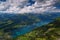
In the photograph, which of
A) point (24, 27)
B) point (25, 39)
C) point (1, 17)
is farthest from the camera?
point (1, 17)

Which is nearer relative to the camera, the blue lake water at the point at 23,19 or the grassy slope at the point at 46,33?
the grassy slope at the point at 46,33

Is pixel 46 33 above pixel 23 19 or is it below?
below

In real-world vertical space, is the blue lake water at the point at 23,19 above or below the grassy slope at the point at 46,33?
above

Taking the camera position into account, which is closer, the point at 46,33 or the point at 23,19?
the point at 46,33

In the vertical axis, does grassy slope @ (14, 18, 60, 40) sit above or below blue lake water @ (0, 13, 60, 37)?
below

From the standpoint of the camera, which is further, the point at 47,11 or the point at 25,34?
the point at 47,11

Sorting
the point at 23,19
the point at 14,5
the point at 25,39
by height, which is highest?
the point at 14,5

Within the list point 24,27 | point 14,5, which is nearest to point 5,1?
point 14,5

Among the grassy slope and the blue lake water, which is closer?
the grassy slope

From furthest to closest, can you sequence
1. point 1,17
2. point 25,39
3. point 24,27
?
point 1,17 → point 24,27 → point 25,39

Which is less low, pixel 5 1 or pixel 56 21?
pixel 5 1

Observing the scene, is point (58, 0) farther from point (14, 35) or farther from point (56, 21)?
point (14, 35)
